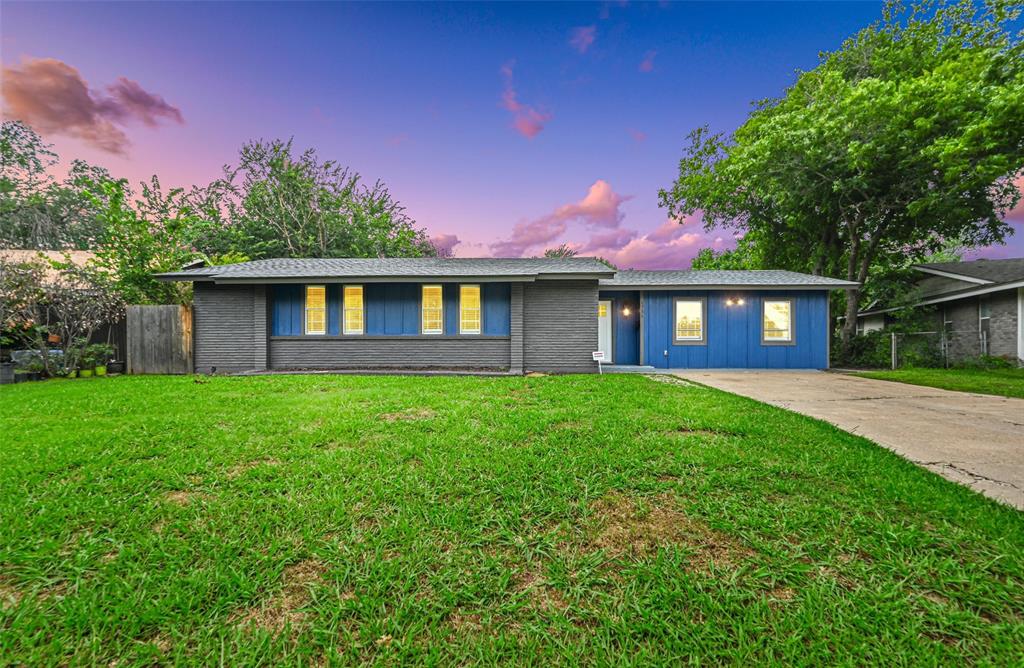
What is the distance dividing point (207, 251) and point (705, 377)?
22693 millimetres

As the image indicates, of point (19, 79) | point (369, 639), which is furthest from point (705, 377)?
point (19, 79)

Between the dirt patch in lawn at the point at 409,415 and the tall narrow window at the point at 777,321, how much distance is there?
32.6 feet

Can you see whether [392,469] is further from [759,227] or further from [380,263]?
[759,227]

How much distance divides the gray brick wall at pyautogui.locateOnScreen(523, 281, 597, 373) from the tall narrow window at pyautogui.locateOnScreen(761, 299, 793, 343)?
515 cm

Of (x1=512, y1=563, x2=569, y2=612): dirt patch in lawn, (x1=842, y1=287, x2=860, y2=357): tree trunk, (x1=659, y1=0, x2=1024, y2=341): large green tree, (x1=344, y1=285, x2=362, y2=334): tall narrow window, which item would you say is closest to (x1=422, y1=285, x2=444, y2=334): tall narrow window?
(x1=344, y1=285, x2=362, y2=334): tall narrow window

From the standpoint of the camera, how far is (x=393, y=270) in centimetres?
925

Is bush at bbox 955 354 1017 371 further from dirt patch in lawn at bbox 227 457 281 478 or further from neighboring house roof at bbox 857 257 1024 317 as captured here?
dirt patch in lawn at bbox 227 457 281 478

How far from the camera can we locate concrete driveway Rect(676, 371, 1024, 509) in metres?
2.84

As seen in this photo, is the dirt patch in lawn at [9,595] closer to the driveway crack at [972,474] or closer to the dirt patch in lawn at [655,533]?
the dirt patch in lawn at [655,533]

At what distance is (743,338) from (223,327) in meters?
13.9

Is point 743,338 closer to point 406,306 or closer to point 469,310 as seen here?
point 469,310

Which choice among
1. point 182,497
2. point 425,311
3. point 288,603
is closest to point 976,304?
point 425,311

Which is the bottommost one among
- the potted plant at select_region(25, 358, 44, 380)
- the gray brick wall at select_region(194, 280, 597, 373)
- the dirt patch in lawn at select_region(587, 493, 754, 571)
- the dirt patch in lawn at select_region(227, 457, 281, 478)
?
the dirt patch in lawn at select_region(587, 493, 754, 571)

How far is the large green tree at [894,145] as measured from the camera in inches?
392
